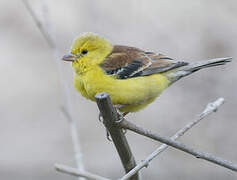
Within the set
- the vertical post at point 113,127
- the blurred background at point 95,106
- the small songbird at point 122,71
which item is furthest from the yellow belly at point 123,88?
the blurred background at point 95,106

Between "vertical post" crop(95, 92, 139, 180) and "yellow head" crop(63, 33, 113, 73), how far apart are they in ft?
3.90

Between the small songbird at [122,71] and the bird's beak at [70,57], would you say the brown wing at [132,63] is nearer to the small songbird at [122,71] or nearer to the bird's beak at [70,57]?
the small songbird at [122,71]

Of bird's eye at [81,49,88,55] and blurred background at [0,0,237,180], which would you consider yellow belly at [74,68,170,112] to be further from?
blurred background at [0,0,237,180]

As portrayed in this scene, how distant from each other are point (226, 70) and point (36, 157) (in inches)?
134

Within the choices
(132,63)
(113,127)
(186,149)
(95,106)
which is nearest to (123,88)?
(132,63)

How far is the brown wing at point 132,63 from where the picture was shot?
4.61 meters

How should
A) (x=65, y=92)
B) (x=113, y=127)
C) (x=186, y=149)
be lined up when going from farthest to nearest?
(x=65, y=92), (x=113, y=127), (x=186, y=149)

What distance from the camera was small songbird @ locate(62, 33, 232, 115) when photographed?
437cm

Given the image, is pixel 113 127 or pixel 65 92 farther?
pixel 65 92

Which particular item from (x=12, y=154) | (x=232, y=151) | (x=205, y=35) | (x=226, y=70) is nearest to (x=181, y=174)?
(x=232, y=151)

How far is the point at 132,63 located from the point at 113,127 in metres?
1.38

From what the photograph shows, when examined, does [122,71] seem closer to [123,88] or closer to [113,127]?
[123,88]

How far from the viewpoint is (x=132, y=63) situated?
15.7 feet

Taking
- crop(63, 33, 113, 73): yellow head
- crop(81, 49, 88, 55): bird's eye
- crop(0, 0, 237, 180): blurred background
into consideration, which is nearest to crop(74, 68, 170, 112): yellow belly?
crop(63, 33, 113, 73): yellow head
